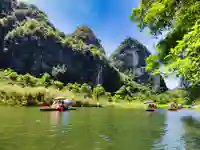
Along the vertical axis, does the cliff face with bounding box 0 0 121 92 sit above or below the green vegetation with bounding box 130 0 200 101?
above

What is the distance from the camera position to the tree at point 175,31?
19.7ft

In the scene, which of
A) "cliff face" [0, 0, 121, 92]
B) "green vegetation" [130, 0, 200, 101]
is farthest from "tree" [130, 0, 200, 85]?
"cliff face" [0, 0, 121, 92]

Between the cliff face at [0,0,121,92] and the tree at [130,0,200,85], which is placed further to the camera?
the cliff face at [0,0,121,92]

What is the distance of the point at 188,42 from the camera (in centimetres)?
588

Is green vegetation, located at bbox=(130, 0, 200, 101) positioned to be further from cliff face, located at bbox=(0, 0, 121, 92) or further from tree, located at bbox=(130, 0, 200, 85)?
cliff face, located at bbox=(0, 0, 121, 92)

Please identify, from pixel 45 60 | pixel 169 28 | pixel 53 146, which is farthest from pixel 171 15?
pixel 45 60

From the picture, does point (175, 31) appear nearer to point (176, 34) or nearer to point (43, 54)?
point (176, 34)

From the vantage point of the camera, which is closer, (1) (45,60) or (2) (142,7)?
(2) (142,7)

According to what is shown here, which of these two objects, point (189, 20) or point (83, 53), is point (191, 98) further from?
point (83, 53)

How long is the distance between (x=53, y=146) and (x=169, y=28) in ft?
31.5

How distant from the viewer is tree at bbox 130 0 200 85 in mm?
6020

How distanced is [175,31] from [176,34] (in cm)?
12

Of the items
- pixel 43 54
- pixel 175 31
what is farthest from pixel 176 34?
pixel 43 54

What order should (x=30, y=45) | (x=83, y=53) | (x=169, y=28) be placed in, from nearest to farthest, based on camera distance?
(x=169, y=28), (x=30, y=45), (x=83, y=53)
